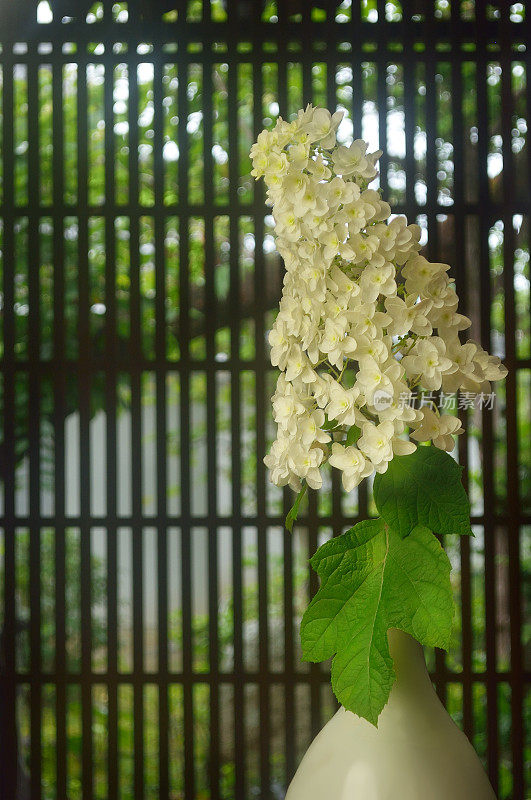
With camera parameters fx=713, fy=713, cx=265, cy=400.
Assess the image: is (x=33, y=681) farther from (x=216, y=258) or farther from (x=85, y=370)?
(x=216, y=258)

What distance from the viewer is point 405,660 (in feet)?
2.77

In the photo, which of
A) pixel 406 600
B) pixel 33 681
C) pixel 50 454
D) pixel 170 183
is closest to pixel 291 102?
pixel 170 183

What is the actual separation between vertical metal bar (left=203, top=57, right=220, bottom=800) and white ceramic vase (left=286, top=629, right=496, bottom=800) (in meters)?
0.40

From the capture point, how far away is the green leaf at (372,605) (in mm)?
803

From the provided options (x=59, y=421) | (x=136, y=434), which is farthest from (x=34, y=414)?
(x=136, y=434)

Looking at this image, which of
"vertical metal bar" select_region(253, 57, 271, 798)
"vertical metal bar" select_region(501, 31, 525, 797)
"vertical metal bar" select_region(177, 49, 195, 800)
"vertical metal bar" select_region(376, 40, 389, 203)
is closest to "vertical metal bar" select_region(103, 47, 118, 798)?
"vertical metal bar" select_region(177, 49, 195, 800)

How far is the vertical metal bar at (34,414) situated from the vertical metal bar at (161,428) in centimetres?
21

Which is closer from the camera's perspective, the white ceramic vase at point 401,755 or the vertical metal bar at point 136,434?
the white ceramic vase at point 401,755

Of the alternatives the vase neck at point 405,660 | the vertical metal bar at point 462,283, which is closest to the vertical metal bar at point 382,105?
the vertical metal bar at point 462,283

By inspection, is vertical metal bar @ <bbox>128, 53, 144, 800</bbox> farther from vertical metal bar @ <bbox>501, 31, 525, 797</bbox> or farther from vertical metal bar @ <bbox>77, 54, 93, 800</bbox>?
vertical metal bar @ <bbox>501, 31, 525, 797</bbox>

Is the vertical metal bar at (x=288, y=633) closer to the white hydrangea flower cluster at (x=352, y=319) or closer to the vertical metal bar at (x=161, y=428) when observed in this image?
the vertical metal bar at (x=161, y=428)

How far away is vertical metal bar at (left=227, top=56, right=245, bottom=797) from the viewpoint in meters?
1.24

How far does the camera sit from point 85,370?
1.28 m

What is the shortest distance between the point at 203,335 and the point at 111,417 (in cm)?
22
